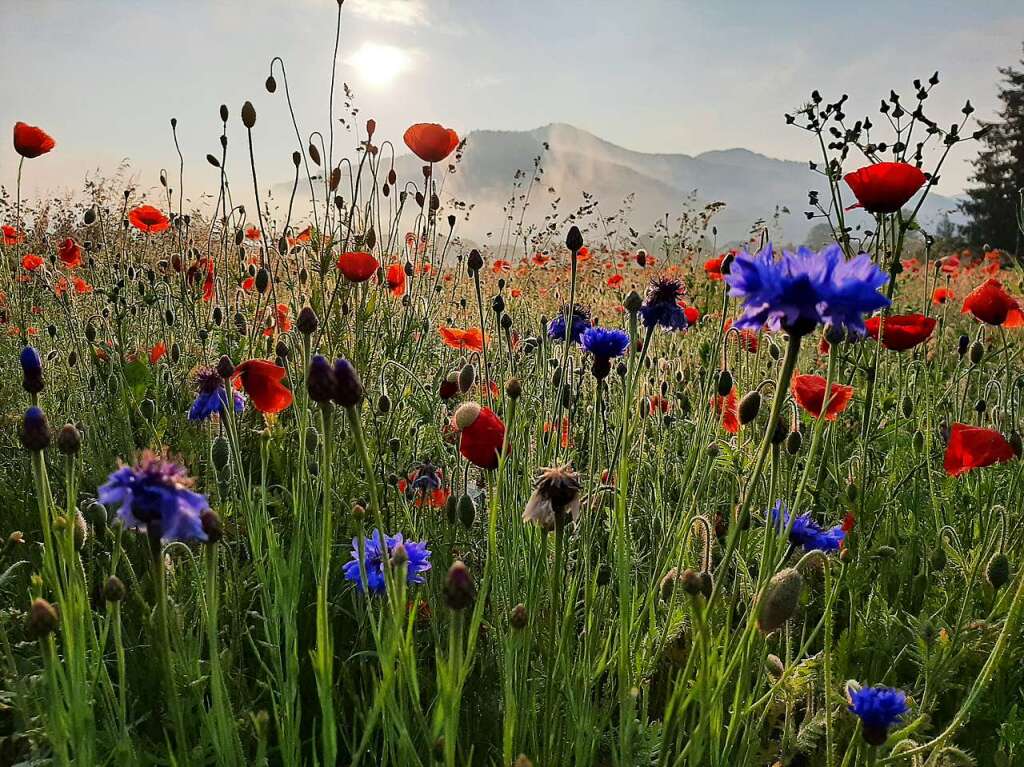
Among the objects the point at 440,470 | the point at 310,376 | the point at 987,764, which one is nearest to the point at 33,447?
the point at 310,376

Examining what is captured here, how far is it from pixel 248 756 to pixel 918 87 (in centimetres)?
260

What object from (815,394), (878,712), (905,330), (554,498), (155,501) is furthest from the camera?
(905,330)

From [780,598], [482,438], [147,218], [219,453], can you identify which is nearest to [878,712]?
[780,598]

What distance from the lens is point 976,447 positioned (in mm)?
1696

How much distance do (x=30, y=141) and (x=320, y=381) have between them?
279cm

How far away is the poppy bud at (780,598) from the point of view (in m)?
1.04

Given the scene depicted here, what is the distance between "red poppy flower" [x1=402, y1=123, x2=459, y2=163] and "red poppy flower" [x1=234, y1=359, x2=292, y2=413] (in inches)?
50.1

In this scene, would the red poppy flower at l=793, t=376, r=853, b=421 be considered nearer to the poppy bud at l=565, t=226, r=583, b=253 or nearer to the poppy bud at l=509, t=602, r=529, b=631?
the poppy bud at l=565, t=226, r=583, b=253

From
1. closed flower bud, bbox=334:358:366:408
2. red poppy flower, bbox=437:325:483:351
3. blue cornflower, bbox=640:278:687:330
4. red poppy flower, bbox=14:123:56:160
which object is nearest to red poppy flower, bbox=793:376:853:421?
blue cornflower, bbox=640:278:687:330

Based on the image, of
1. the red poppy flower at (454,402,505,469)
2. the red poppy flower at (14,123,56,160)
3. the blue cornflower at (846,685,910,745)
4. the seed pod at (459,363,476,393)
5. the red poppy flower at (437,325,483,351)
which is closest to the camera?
the blue cornflower at (846,685,910,745)

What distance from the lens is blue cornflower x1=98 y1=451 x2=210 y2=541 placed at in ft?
2.44

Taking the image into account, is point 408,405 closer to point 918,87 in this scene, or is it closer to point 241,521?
point 241,521

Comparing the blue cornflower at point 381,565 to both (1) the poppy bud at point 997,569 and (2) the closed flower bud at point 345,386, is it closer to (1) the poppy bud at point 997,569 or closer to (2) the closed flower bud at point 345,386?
(2) the closed flower bud at point 345,386

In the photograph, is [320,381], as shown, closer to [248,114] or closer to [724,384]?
[724,384]
